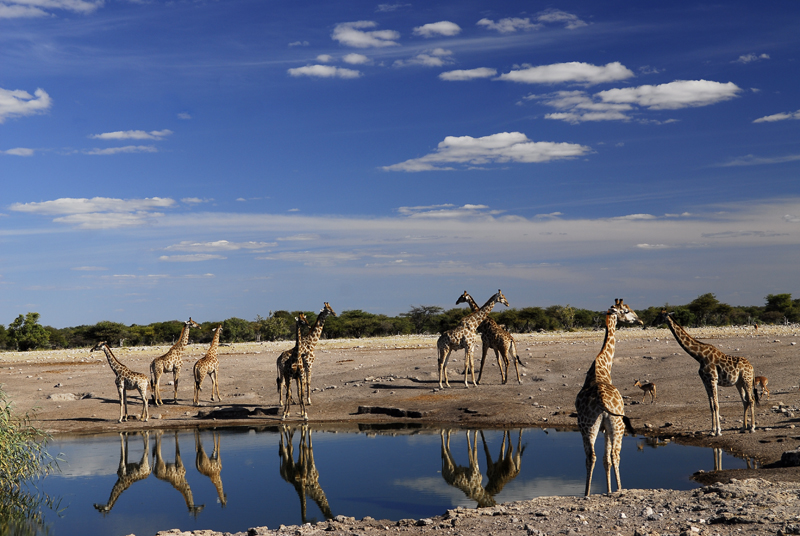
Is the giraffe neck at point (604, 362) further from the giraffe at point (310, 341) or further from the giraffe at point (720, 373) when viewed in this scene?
the giraffe at point (310, 341)

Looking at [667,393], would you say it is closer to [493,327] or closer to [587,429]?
[493,327]

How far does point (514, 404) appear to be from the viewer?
68.5 feet

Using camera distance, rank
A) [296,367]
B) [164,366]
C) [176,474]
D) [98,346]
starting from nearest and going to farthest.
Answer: [176,474]
[296,367]
[98,346]
[164,366]

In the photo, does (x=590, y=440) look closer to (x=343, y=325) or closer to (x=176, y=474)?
(x=176, y=474)

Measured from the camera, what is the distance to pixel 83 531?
11.3 metres

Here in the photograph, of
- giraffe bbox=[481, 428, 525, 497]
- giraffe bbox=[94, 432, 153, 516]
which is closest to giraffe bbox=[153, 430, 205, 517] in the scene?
giraffe bbox=[94, 432, 153, 516]

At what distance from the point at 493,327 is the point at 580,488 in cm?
1281

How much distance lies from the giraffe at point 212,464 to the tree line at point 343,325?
184 ft

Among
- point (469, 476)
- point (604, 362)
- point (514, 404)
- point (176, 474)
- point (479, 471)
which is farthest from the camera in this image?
point (514, 404)

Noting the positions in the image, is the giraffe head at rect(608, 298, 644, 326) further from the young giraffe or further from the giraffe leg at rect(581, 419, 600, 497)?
the young giraffe

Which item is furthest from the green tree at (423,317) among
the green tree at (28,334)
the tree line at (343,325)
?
the green tree at (28,334)

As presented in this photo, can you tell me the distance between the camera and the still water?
11.8 metres

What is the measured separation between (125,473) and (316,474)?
4.60 m

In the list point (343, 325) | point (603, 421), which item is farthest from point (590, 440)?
point (343, 325)
